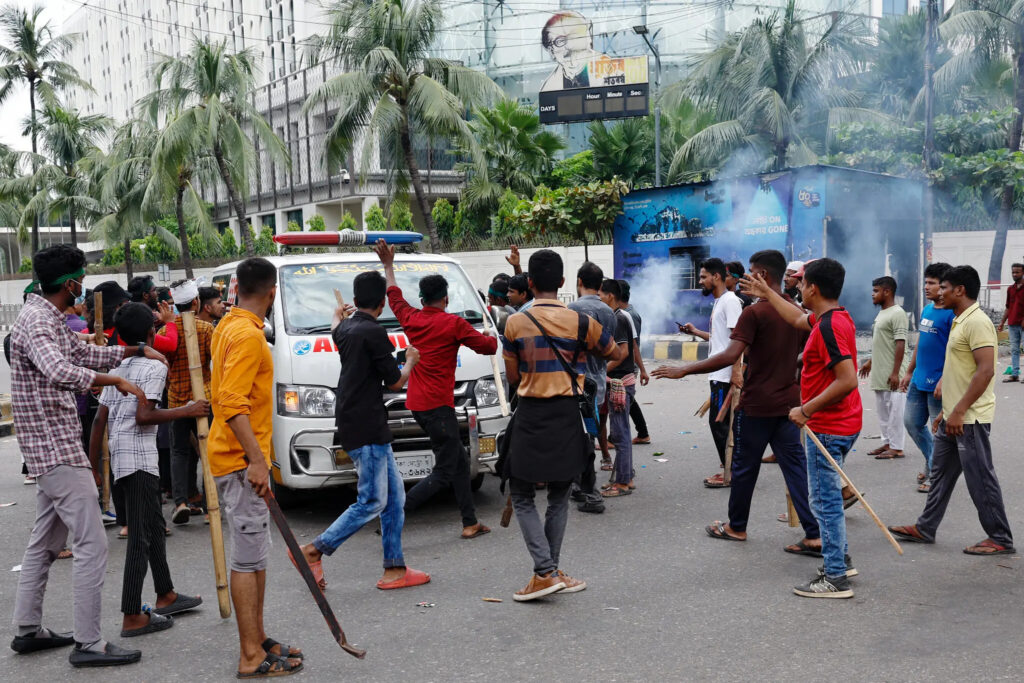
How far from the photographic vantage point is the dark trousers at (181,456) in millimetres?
6957

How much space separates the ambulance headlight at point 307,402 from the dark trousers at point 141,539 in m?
1.63

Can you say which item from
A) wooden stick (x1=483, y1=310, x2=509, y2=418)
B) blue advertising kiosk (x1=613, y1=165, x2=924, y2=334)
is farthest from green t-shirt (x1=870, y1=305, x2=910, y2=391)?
blue advertising kiosk (x1=613, y1=165, x2=924, y2=334)

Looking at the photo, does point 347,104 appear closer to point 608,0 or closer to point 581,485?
point 581,485

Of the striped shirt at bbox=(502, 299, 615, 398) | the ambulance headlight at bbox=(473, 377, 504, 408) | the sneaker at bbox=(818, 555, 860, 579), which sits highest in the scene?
the striped shirt at bbox=(502, 299, 615, 398)

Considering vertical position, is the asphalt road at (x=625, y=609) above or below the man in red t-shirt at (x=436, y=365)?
below

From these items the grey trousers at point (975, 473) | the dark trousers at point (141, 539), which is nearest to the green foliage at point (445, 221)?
the grey trousers at point (975, 473)

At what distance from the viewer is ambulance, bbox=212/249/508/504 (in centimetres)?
647

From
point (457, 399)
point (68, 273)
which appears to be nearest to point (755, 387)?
point (457, 399)

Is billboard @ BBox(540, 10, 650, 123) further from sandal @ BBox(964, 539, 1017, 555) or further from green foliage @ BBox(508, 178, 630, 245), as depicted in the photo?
sandal @ BBox(964, 539, 1017, 555)

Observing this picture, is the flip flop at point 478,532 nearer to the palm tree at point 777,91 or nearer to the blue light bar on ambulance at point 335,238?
the blue light bar on ambulance at point 335,238

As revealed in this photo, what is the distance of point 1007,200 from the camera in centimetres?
2364

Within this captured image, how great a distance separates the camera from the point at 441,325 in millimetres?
6043

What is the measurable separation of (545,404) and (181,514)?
3.42m

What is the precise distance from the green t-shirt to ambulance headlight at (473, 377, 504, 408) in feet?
11.7
